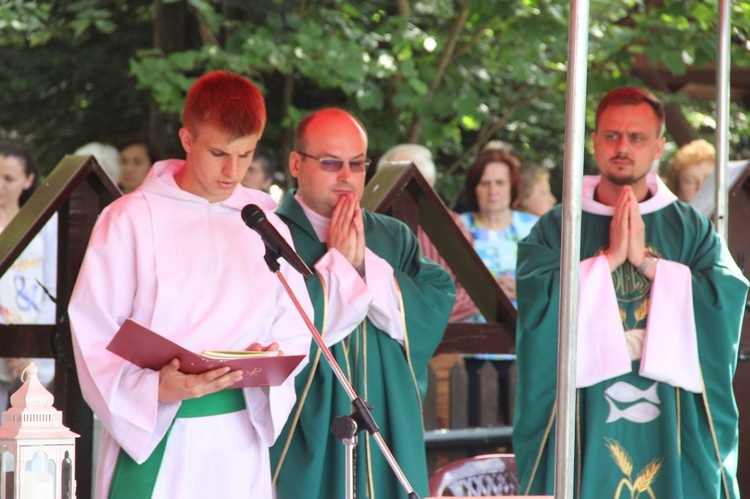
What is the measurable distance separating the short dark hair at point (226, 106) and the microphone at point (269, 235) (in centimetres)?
48

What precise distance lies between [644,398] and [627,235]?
1.81ft

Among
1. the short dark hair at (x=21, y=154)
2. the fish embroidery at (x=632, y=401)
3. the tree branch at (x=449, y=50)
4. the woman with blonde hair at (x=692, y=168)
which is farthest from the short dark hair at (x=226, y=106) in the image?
the tree branch at (x=449, y=50)

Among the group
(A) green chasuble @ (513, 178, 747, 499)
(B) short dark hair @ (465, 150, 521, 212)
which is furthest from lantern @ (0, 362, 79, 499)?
(B) short dark hair @ (465, 150, 521, 212)

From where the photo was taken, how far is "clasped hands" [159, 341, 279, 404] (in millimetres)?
3053

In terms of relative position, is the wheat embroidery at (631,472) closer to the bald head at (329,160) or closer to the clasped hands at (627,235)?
A: the clasped hands at (627,235)

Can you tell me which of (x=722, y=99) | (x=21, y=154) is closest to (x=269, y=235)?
(x=722, y=99)

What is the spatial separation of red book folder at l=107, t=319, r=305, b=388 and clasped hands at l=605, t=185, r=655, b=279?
4.49ft

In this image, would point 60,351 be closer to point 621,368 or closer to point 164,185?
point 164,185

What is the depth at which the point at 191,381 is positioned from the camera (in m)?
3.07

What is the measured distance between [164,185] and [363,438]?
1.02 m

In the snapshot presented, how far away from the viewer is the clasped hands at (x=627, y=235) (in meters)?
4.03

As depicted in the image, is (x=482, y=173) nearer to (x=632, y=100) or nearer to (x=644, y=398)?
(x=632, y=100)

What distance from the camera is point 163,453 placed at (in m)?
3.22

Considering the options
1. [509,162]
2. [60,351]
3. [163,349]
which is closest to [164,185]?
[163,349]
